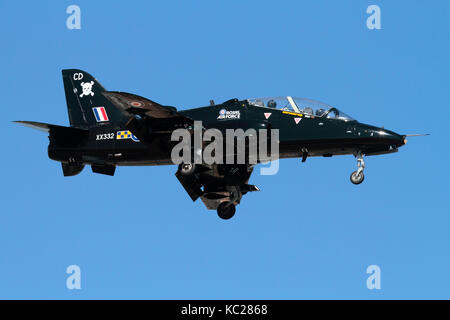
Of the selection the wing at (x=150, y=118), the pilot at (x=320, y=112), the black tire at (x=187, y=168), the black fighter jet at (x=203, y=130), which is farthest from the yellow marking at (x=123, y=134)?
the pilot at (x=320, y=112)

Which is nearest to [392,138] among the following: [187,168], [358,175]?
[358,175]

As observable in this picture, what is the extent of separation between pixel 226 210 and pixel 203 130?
198 inches

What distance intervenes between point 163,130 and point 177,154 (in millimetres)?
1294

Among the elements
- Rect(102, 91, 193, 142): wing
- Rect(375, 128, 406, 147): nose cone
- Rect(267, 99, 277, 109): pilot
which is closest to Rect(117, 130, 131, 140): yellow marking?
Rect(102, 91, 193, 142): wing

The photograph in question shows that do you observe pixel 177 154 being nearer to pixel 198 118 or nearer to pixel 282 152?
pixel 198 118

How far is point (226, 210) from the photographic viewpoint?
1649 inches

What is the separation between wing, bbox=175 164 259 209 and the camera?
4119 cm

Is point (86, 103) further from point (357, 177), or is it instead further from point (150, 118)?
point (357, 177)

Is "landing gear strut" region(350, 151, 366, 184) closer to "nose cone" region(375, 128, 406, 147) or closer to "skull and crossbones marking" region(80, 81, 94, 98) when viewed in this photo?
"nose cone" region(375, 128, 406, 147)

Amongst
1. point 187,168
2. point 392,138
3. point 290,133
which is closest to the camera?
point 392,138
